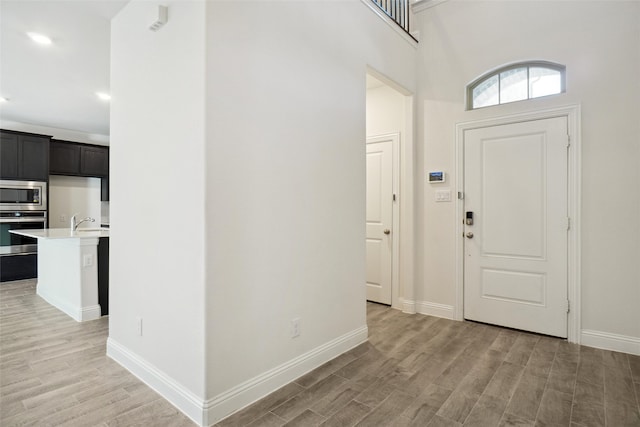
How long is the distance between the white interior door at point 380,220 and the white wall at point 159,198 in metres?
2.64

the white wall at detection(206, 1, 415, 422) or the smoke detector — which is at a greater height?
the smoke detector

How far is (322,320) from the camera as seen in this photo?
2.62 meters

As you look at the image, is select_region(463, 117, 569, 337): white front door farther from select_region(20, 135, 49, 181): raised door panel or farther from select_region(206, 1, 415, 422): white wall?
select_region(20, 135, 49, 181): raised door panel

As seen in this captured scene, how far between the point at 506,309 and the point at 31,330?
451cm

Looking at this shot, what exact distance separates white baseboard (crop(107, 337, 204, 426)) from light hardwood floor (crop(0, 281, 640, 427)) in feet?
0.14

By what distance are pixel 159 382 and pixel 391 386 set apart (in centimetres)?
146

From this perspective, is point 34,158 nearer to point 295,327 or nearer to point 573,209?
point 295,327

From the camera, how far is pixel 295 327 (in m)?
2.39

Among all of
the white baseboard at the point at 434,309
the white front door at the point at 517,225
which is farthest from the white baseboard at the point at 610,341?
the white baseboard at the point at 434,309

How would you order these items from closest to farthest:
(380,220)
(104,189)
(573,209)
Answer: (573,209) → (380,220) → (104,189)

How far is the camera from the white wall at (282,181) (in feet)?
6.31

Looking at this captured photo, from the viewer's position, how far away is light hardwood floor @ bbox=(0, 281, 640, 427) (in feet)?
6.31

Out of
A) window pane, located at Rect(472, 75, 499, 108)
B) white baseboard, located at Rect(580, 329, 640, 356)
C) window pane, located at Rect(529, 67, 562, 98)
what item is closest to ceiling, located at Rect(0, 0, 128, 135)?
window pane, located at Rect(472, 75, 499, 108)

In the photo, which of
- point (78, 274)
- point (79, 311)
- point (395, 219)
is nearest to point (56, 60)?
Answer: point (78, 274)
